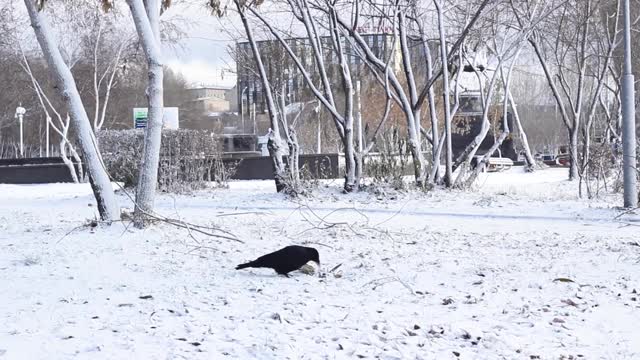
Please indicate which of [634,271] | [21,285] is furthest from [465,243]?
[21,285]

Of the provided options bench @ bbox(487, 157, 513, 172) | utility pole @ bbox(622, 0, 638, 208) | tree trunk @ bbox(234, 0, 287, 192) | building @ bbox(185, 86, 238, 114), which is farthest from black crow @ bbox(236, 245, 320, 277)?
building @ bbox(185, 86, 238, 114)

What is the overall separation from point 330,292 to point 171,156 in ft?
39.6

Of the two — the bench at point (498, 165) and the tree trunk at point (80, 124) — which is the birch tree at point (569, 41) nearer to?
the bench at point (498, 165)

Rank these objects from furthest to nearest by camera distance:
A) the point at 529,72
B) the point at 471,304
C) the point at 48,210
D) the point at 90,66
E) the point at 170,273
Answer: the point at 90,66
the point at 529,72
the point at 48,210
the point at 170,273
the point at 471,304

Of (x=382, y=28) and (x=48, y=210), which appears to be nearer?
(x=48, y=210)

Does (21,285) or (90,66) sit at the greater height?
(90,66)

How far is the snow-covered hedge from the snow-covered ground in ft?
20.9

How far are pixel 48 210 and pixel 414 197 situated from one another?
290 inches

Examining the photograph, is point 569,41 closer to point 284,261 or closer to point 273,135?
point 273,135

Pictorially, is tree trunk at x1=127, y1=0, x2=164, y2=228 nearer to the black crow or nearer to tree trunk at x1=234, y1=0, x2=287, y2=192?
the black crow

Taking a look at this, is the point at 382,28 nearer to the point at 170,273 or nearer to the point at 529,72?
the point at 529,72

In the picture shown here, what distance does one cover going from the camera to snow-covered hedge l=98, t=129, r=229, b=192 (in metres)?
17.6

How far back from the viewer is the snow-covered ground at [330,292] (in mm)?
4730

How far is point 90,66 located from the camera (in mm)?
30891
